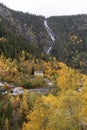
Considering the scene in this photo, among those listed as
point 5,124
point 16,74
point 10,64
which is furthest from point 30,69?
point 5,124

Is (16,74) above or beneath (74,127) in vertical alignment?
beneath

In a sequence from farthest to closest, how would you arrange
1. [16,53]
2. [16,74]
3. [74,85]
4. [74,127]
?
1. [16,53]
2. [16,74]
3. [74,85]
4. [74,127]

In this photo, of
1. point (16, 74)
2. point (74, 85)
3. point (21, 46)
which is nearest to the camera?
point (74, 85)

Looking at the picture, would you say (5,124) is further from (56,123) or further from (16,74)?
(16,74)

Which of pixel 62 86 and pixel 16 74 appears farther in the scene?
pixel 16 74

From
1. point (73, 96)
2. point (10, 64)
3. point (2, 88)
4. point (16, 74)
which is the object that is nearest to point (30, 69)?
point (10, 64)

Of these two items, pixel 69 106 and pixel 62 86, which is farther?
pixel 62 86

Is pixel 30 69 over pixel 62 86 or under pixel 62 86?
under

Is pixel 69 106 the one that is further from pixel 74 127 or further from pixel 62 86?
pixel 62 86

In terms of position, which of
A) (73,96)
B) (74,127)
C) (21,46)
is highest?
(73,96)
